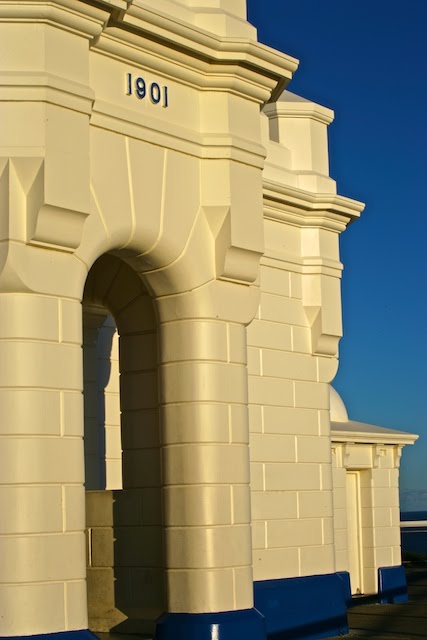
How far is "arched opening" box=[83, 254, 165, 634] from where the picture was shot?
11.7m

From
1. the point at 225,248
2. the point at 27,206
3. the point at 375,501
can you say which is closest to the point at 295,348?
the point at 225,248

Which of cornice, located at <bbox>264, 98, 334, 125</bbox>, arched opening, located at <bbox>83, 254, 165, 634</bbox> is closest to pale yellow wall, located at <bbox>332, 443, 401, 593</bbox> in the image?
cornice, located at <bbox>264, 98, 334, 125</bbox>

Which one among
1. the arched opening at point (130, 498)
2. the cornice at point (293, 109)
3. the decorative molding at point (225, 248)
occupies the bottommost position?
the arched opening at point (130, 498)

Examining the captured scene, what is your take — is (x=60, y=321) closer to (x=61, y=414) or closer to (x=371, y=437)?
(x=61, y=414)

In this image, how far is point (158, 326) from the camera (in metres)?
11.4

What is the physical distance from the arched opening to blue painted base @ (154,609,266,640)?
2.25 feet

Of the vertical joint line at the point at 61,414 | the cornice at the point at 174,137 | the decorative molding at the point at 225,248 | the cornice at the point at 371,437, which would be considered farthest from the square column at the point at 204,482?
the cornice at the point at 371,437

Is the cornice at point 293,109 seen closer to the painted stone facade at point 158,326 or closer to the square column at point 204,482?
the painted stone facade at point 158,326

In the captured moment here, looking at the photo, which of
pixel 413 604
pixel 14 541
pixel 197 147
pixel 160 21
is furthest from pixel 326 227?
pixel 14 541

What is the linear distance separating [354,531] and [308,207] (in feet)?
20.4

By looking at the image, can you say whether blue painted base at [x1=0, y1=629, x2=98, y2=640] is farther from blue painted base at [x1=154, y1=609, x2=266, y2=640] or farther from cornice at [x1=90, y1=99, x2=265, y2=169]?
cornice at [x1=90, y1=99, x2=265, y2=169]

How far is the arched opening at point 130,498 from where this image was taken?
11664 mm

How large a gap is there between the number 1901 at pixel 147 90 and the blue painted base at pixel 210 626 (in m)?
4.78

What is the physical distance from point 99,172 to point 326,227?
5.37 meters
